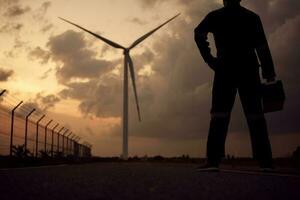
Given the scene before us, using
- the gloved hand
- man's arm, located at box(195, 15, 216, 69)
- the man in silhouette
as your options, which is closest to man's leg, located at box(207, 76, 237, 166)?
the man in silhouette

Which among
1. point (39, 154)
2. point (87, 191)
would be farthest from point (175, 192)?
point (39, 154)

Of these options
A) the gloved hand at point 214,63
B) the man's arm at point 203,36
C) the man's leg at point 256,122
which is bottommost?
the man's leg at point 256,122

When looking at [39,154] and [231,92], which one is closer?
[231,92]

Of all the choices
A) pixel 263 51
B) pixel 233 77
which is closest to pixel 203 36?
pixel 233 77

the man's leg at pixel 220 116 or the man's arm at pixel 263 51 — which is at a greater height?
the man's arm at pixel 263 51

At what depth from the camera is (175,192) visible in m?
4.41

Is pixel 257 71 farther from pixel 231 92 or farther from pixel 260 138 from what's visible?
pixel 260 138

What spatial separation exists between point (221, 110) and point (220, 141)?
0.49 meters

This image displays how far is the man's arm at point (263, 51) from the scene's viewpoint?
27.0 ft

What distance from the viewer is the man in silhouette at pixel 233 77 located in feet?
26.2

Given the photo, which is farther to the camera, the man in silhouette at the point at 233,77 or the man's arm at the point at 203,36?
the man's arm at the point at 203,36

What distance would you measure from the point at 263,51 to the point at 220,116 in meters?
1.31

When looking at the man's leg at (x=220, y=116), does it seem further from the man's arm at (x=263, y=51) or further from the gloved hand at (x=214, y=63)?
the man's arm at (x=263, y=51)

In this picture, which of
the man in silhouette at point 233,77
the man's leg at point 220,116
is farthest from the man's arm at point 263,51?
the man's leg at point 220,116
